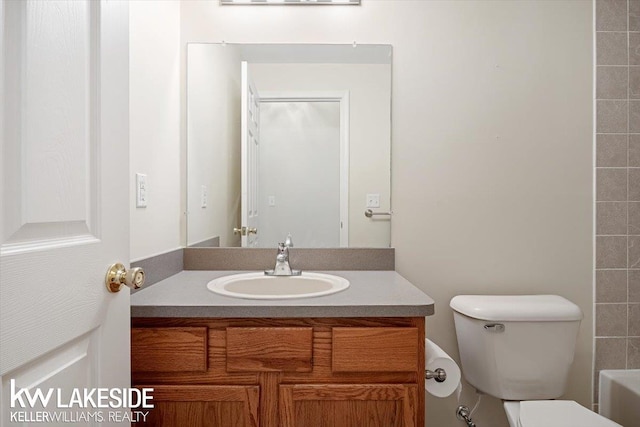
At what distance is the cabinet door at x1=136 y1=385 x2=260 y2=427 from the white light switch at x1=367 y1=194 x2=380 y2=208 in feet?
2.92

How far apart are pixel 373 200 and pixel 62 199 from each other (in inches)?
47.7

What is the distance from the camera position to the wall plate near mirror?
5.64 ft

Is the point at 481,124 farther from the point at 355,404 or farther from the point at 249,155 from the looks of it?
the point at 355,404

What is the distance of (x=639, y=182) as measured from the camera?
5.62 ft

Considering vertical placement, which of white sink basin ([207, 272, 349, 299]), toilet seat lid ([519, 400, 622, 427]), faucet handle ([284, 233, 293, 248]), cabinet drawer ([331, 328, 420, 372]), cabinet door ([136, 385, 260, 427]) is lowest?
toilet seat lid ([519, 400, 622, 427])

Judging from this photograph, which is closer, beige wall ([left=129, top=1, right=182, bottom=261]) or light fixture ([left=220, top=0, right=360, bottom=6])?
beige wall ([left=129, top=1, right=182, bottom=261])

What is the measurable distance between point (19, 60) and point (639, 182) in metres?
2.06

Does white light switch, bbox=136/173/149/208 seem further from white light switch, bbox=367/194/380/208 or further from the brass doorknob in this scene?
white light switch, bbox=367/194/380/208

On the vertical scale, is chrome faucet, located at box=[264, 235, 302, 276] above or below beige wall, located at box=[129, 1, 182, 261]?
below

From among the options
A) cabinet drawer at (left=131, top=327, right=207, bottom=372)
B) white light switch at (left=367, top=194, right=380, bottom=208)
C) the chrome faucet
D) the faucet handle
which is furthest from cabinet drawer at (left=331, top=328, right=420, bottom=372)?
white light switch at (left=367, top=194, right=380, bottom=208)

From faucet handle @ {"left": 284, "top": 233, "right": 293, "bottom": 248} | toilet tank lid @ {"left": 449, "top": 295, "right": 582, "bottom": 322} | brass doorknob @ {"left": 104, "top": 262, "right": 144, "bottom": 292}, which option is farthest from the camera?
faucet handle @ {"left": 284, "top": 233, "right": 293, "bottom": 248}

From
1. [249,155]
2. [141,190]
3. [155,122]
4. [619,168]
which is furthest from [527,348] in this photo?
[155,122]

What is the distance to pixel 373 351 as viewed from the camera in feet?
3.64

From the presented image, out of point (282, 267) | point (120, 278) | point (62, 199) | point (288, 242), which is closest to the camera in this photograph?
point (62, 199)
